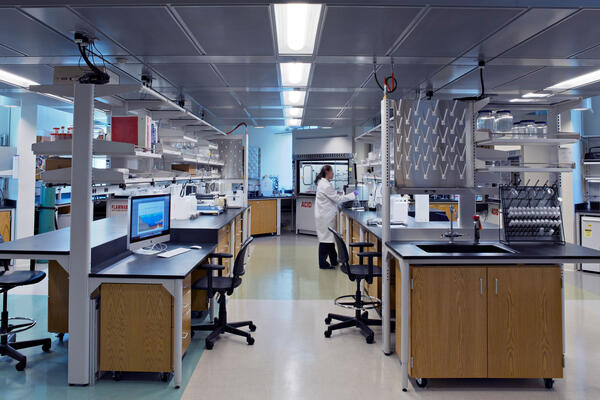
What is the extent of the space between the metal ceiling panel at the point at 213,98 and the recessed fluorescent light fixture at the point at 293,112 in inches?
39.2

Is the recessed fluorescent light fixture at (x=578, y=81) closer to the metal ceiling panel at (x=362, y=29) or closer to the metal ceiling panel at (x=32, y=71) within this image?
the metal ceiling panel at (x=362, y=29)

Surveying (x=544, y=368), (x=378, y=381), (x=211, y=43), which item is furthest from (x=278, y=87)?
(x=544, y=368)

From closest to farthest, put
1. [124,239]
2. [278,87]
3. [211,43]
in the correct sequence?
[124,239] < [211,43] < [278,87]

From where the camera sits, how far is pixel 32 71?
4395 mm

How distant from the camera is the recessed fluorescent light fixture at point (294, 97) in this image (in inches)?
217

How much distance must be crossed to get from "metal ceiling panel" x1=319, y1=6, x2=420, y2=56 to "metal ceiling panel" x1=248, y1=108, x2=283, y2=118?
10.3 ft

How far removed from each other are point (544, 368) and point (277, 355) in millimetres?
1807

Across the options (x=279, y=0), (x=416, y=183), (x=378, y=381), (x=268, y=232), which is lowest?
(x=378, y=381)

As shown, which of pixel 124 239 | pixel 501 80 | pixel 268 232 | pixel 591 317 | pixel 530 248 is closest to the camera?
pixel 530 248

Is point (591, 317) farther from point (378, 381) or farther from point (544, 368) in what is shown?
point (378, 381)

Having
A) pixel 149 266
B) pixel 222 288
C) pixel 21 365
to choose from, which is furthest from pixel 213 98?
pixel 21 365

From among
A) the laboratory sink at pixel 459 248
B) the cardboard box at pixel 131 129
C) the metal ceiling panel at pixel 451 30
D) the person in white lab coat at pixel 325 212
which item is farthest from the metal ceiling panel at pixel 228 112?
the laboratory sink at pixel 459 248

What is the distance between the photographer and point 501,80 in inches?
187

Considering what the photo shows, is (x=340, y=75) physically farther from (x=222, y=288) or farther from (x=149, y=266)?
(x=149, y=266)
